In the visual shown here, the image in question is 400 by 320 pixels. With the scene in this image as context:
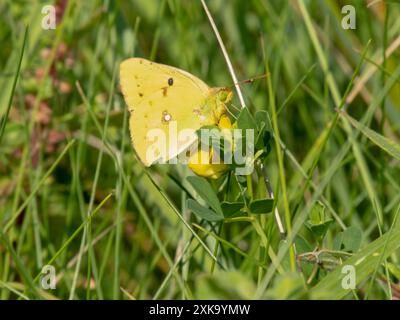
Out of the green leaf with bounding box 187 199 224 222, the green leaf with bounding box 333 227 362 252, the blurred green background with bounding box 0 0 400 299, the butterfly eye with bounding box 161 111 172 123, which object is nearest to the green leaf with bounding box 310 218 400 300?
the green leaf with bounding box 333 227 362 252

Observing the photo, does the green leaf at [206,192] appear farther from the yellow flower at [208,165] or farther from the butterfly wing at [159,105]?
the butterfly wing at [159,105]

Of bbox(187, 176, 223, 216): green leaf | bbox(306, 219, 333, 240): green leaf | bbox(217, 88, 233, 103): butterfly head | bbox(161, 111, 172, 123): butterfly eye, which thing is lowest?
bbox(306, 219, 333, 240): green leaf

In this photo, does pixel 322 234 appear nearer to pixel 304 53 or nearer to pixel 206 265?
pixel 206 265

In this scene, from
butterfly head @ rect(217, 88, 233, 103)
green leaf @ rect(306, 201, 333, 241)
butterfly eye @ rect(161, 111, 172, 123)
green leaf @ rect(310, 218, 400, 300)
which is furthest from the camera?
butterfly eye @ rect(161, 111, 172, 123)

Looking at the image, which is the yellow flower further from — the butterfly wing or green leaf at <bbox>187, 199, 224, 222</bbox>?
the butterfly wing

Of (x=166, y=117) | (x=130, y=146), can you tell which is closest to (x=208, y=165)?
(x=166, y=117)

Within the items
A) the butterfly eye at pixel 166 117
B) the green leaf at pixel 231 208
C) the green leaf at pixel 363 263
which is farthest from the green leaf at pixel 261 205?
the butterfly eye at pixel 166 117
